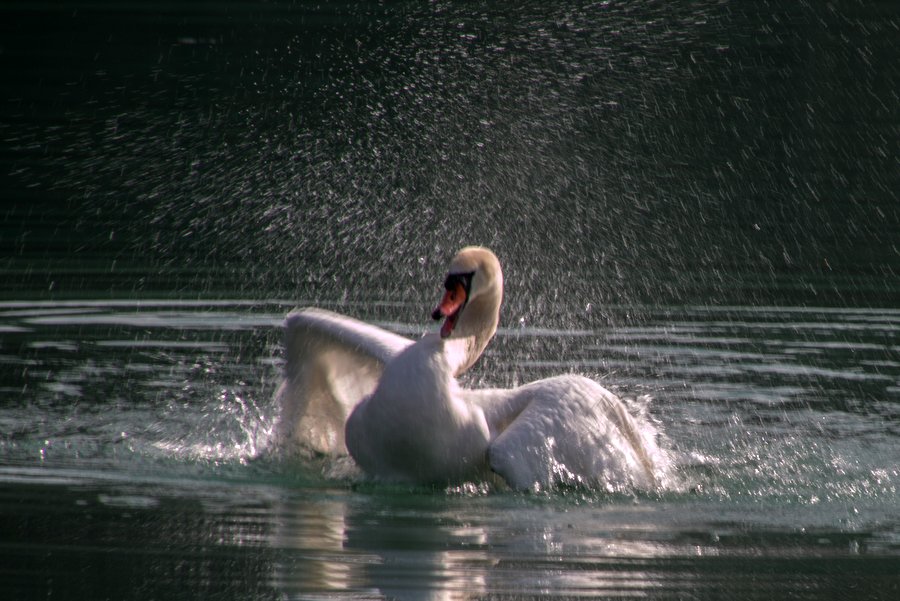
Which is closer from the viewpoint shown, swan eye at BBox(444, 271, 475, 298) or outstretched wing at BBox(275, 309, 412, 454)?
swan eye at BBox(444, 271, 475, 298)

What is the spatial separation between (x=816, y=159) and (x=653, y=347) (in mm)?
11595

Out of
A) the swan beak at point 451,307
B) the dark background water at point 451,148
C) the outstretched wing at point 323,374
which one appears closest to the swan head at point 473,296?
the swan beak at point 451,307

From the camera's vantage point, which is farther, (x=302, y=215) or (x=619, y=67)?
(x=619, y=67)

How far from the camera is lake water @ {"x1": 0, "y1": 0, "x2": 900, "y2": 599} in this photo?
22.5 ft

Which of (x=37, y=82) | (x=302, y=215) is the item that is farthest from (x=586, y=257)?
(x=37, y=82)

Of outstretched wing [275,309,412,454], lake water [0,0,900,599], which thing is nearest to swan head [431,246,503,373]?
outstretched wing [275,309,412,454]

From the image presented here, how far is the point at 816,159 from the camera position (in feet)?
74.3

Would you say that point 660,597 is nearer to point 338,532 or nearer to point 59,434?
point 338,532

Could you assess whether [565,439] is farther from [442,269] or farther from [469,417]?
[442,269]

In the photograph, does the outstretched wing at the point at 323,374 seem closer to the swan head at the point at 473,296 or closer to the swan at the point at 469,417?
the swan at the point at 469,417

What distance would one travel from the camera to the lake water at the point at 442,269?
6867 mm

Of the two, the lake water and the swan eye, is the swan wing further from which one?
the swan eye

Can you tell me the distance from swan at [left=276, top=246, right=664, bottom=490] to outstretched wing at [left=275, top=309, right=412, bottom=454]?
0.05 ft

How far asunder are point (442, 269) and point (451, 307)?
262 inches
